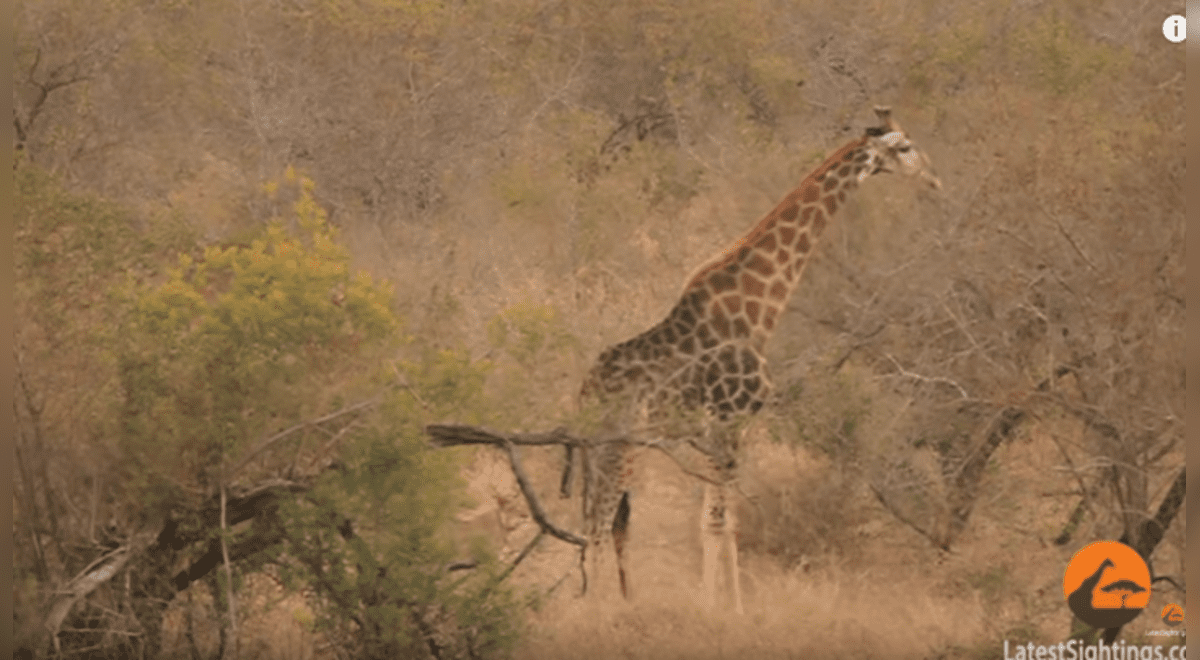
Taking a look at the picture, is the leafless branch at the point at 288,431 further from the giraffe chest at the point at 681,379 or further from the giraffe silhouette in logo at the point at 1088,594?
the giraffe silhouette in logo at the point at 1088,594

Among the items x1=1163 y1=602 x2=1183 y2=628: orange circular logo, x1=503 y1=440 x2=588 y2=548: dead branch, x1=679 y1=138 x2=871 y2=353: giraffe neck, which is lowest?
x1=1163 y1=602 x2=1183 y2=628: orange circular logo

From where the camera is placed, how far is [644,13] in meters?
14.0

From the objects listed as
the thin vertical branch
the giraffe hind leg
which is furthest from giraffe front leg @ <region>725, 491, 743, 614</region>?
the thin vertical branch

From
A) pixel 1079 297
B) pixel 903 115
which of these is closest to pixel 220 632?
pixel 1079 297

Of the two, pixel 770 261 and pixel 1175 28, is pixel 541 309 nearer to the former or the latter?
pixel 770 261

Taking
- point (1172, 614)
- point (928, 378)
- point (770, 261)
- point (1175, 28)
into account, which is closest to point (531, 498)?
point (928, 378)

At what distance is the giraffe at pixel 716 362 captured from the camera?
909 centimetres

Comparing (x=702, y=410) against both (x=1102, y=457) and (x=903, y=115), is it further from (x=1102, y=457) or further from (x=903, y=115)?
(x=903, y=115)

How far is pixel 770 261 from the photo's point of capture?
9773mm

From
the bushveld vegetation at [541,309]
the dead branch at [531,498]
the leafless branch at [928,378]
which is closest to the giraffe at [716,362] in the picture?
the bushveld vegetation at [541,309]

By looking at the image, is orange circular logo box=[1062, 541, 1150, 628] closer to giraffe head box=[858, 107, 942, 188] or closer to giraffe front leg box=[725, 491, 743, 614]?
giraffe front leg box=[725, 491, 743, 614]

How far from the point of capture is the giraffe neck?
Answer: 961cm

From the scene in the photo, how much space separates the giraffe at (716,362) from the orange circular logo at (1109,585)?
172 cm

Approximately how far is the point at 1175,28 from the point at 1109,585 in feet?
12.5
